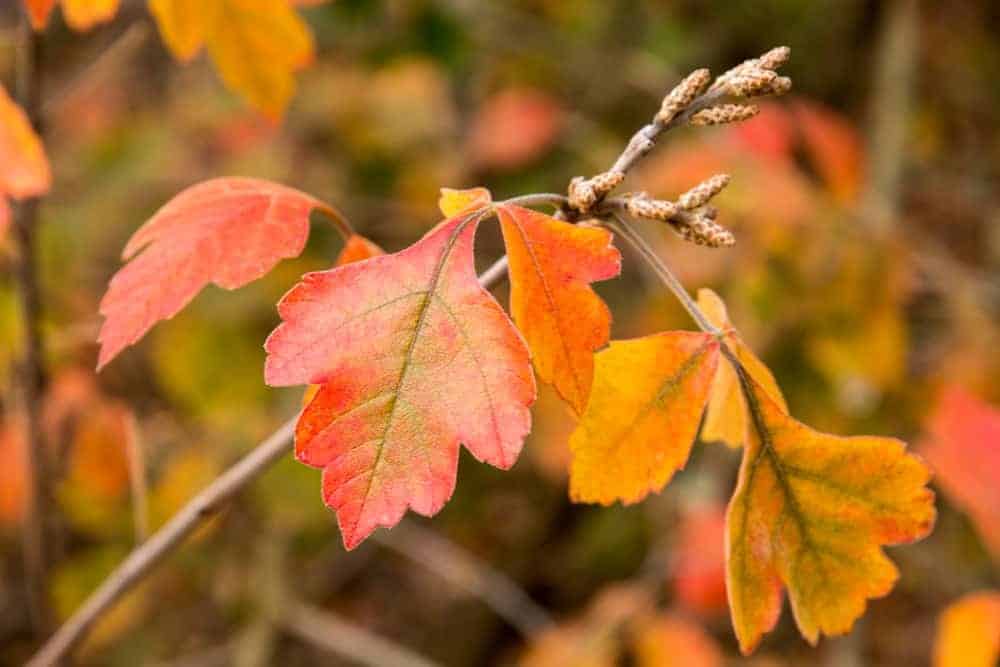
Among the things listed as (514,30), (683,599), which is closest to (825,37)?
(514,30)

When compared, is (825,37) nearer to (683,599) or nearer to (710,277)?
(710,277)

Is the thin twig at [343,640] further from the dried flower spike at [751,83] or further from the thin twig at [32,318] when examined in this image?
the dried flower spike at [751,83]

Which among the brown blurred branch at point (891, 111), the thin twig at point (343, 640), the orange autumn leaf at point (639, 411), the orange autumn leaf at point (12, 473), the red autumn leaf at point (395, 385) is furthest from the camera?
the brown blurred branch at point (891, 111)

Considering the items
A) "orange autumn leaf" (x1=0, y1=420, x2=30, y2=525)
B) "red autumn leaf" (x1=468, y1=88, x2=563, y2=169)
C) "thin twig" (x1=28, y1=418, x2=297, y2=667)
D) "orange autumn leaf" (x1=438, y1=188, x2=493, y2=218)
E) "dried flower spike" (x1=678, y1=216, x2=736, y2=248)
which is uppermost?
"dried flower spike" (x1=678, y1=216, x2=736, y2=248)

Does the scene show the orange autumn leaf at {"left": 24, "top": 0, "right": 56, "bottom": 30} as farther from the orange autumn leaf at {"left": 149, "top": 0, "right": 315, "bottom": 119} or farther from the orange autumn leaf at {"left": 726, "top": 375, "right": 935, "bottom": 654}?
the orange autumn leaf at {"left": 726, "top": 375, "right": 935, "bottom": 654}

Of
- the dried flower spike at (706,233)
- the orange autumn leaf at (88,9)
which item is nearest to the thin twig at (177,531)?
the dried flower spike at (706,233)

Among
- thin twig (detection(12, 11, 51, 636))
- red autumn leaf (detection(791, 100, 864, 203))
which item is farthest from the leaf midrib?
red autumn leaf (detection(791, 100, 864, 203))
